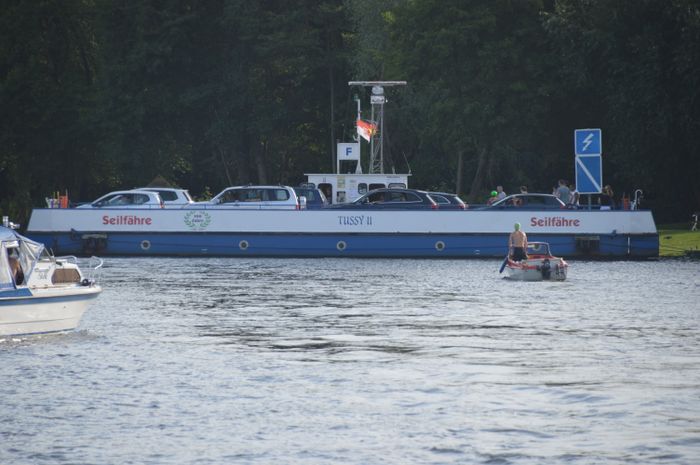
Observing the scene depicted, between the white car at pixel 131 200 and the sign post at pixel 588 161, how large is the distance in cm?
1596

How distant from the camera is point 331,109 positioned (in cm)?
8981

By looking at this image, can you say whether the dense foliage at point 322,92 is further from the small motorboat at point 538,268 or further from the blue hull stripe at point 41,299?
the blue hull stripe at point 41,299

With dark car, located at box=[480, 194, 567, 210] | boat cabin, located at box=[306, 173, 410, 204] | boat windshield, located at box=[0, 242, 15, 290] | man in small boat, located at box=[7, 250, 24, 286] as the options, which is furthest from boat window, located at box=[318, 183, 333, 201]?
boat windshield, located at box=[0, 242, 15, 290]

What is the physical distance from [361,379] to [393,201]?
28047 mm

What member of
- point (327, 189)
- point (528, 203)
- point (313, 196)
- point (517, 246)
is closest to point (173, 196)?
point (313, 196)

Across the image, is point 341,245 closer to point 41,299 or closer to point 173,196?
point 173,196

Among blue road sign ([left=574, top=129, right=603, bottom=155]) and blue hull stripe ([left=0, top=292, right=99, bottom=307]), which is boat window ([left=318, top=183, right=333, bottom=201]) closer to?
blue road sign ([left=574, top=129, right=603, bottom=155])

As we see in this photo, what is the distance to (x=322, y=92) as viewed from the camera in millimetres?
90938

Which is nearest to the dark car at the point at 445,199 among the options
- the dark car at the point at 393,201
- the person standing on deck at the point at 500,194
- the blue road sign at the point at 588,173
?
the dark car at the point at 393,201

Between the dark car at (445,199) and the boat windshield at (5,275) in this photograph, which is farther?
the dark car at (445,199)

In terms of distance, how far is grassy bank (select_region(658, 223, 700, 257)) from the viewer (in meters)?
51.6

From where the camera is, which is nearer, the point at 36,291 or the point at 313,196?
the point at 36,291

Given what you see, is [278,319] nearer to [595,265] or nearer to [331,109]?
[595,265]

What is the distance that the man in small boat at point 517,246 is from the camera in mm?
41906
